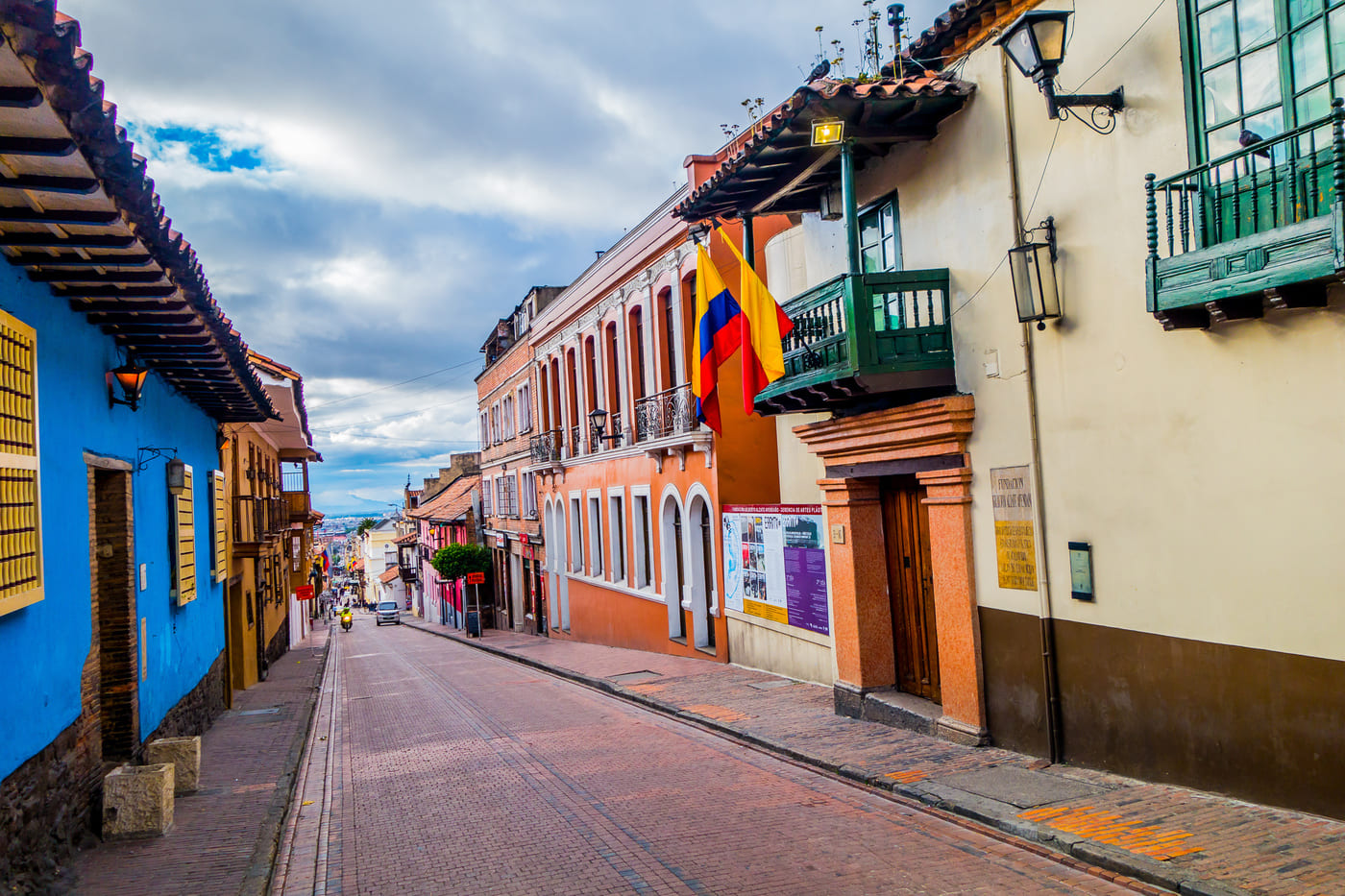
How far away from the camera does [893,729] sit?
34.2ft

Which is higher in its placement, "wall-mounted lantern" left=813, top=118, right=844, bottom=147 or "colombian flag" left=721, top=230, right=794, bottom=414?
"wall-mounted lantern" left=813, top=118, right=844, bottom=147

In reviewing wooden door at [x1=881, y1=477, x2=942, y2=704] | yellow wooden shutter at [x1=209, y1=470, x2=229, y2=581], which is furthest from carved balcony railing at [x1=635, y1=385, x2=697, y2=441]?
yellow wooden shutter at [x1=209, y1=470, x2=229, y2=581]

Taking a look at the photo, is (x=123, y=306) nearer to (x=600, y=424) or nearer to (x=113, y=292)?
(x=113, y=292)

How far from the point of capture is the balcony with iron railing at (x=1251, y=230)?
5.63m

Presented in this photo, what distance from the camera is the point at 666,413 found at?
18375 mm

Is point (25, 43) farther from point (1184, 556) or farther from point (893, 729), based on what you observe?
point (893, 729)

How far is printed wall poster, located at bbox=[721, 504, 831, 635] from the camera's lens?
12992mm

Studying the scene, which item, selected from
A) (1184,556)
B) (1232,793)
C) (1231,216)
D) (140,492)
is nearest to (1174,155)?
(1231,216)

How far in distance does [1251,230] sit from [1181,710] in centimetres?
341

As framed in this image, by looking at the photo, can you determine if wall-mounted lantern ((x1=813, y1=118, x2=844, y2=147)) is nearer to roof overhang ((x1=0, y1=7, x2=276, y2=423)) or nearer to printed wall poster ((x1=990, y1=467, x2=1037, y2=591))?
printed wall poster ((x1=990, y1=467, x2=1037, y2=591))

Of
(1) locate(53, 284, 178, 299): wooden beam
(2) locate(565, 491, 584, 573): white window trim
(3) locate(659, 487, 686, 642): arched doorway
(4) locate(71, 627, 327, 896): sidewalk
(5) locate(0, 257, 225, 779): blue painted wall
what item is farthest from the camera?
(2) locate(565, 491, 584, 573): white window trim

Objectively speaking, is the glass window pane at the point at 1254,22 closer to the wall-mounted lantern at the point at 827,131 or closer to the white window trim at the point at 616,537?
the wall-mounted lantern at the point at 827,131

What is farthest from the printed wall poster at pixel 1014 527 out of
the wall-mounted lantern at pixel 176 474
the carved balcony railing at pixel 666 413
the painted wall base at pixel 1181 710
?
the wall-mounted lantern at pixel 176 474

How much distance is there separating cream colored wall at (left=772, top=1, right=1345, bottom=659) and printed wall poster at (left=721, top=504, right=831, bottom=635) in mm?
3804
